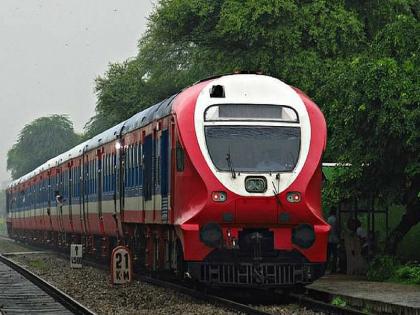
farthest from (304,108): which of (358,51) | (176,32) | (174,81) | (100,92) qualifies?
(100,92)

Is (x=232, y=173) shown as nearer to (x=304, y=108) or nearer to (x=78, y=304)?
(x=304, y=108)

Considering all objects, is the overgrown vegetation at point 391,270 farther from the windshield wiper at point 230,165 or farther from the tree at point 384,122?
the windshield wiper at point 230,165

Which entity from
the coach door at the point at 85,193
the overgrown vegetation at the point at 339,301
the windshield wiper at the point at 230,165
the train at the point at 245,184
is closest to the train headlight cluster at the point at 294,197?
the train at the point at 245,184

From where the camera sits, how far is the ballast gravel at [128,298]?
14.0m

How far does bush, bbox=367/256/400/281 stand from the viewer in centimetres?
1806

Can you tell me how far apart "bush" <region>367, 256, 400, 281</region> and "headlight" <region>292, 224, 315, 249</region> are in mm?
4066

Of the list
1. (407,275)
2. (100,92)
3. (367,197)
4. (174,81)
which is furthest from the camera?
(100,92)

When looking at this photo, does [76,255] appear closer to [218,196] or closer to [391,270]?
[391,270]

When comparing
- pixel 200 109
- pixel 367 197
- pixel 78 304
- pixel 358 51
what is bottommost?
pixel 78 304

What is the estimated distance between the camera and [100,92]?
58344 mm

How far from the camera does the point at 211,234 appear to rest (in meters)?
14.1

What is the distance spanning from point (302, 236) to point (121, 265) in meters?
5.37

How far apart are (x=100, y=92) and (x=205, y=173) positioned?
1769 inches

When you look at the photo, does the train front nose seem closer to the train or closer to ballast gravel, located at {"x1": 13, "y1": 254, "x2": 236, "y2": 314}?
the train
